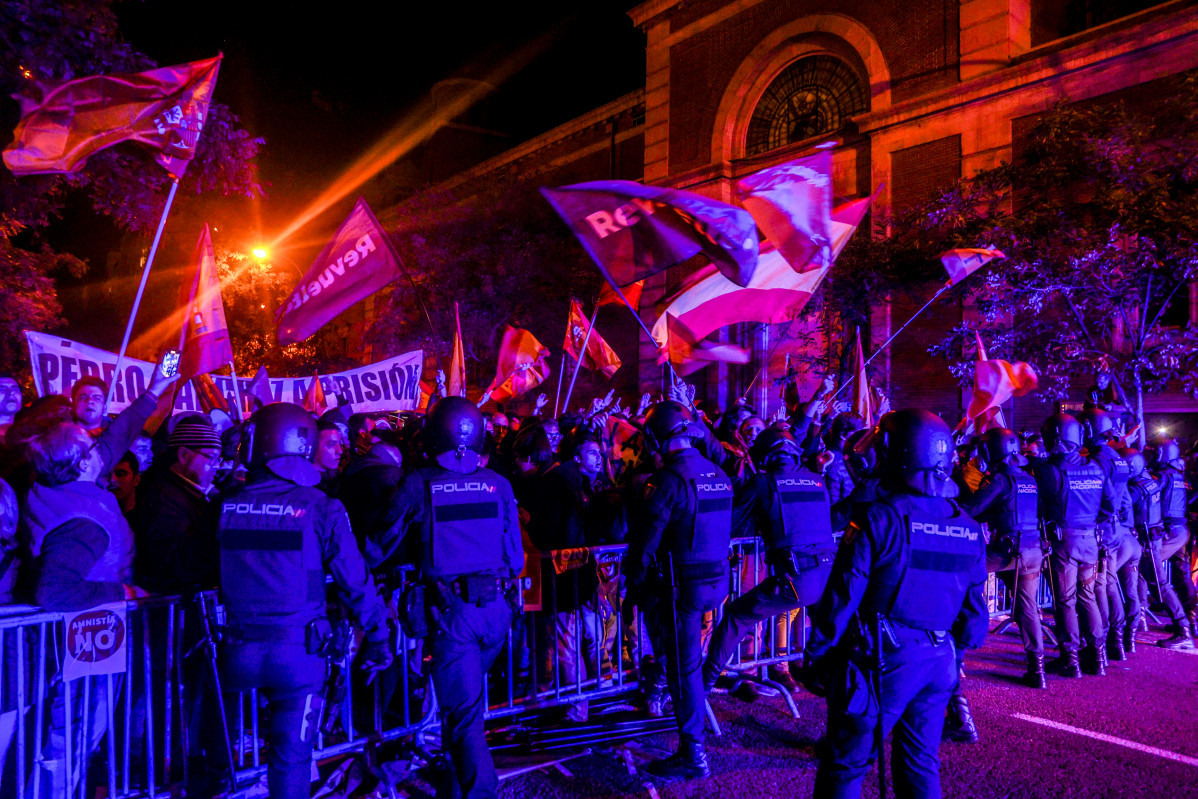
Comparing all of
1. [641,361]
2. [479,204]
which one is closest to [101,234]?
[479,204]

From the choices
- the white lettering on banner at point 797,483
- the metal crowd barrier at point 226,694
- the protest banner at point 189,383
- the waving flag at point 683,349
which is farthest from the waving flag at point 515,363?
the white lettering on banner at point 797,483

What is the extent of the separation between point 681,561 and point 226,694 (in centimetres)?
278

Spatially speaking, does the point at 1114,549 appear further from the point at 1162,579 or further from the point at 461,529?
the point at 461,529

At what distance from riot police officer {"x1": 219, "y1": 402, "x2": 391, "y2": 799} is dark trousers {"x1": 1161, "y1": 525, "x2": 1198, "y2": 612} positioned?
8656 mm

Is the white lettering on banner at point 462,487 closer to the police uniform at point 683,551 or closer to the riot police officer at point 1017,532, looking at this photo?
the police uniform at point 683,551

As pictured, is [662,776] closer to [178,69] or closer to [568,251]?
[178,69]

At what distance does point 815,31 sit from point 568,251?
875 cm

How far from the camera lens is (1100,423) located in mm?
7141

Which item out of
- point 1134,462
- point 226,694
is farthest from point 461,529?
point 1134,462

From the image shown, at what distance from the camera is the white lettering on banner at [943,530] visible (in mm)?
3461

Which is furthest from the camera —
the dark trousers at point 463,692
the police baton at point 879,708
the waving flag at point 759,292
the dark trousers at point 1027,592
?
the waving flag at point 759,292

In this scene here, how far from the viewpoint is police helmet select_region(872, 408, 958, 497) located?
11.5ft

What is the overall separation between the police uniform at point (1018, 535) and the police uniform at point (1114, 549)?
81cm

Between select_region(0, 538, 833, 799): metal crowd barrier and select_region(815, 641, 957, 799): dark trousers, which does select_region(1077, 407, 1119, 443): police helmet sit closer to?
select_region(0, 538, 833, 799): metal crowd barrier
